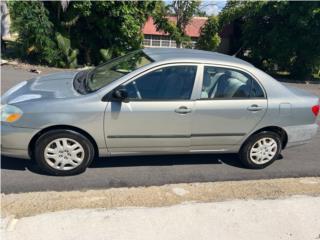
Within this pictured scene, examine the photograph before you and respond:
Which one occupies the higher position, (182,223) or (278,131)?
(278,131)

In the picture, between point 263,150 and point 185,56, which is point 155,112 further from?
point 263,150

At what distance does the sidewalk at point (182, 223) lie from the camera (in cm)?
345

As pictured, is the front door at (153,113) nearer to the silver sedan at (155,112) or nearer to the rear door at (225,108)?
the silver sedan at (155,112)

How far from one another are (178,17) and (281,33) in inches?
193

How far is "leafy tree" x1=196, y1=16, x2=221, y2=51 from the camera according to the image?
18.6 metres

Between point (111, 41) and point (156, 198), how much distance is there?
11.6m

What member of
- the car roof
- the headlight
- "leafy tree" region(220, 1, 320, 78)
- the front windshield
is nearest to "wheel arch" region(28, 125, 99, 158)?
the headlight

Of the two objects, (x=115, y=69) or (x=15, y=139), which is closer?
(x=15, y=139)

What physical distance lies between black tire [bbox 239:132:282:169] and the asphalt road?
0.29 feet

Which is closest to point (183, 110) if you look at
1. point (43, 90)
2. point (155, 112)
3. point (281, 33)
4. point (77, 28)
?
point (155, 112)

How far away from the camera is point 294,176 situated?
17.1 feet

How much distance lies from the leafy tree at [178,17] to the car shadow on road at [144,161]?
12268 mm

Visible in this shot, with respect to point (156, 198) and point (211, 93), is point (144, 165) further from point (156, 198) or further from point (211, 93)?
point (211, 93)

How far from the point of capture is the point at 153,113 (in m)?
4.56
